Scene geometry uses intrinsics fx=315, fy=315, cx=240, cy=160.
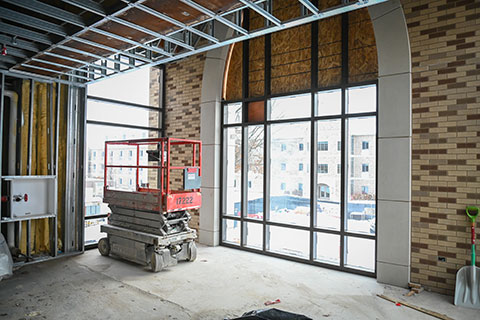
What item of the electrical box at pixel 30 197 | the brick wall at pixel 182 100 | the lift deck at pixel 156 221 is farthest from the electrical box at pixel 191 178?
the electrical box at pixel 30 197

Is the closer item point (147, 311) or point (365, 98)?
point (147, 311)

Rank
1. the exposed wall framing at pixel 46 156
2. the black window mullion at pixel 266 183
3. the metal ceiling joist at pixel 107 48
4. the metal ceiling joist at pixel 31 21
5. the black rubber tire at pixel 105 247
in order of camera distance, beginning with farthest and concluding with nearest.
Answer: the black window mullion at pixel 266 183
the black rubber tire at pixel 105 247
the exposed wall framing at pixel 46 156
the metal ceiling joist at pixel 107 48
the metal ceiling joist at pixel 31 21

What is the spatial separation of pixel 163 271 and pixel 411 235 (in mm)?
4239

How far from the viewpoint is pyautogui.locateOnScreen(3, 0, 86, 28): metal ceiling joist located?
3.58 m

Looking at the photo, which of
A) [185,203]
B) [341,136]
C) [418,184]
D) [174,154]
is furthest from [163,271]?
[418,184]

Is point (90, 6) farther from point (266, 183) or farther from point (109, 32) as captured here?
point (266, 183)

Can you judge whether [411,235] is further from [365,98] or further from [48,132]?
[48,132]

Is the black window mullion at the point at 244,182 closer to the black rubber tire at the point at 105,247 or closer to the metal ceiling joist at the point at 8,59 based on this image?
the black rubber tire at the point at 105,247

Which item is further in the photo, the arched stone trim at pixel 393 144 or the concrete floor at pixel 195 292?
the arched stone trim at pixel 393 144

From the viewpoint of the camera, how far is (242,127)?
725 cm

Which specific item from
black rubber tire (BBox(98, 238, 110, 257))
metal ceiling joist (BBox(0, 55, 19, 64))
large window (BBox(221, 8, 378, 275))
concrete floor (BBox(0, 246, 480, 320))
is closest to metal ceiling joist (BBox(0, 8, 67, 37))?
metal ceiling joist (BBox(0, 55, 19, 64))

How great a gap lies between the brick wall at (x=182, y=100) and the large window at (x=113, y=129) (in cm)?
35

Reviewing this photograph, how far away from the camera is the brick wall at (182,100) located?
26.2 ft

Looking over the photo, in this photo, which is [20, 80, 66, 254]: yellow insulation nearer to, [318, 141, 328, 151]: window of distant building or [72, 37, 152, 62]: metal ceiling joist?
[72, 37, 152, 62]: metal ceiling joist
